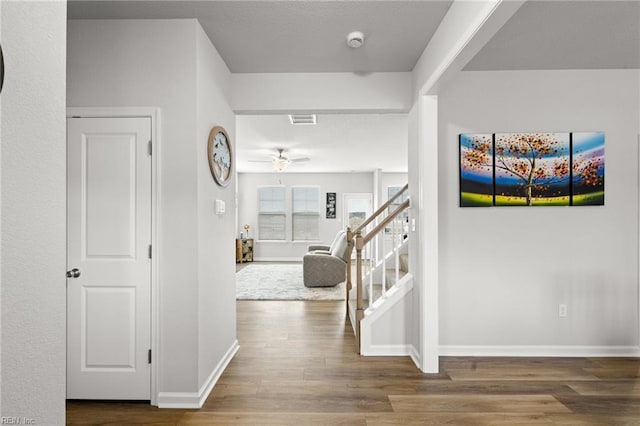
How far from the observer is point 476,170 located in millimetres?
3314

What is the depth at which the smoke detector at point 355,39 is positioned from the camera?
2.65 meters

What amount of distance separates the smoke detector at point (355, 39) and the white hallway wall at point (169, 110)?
1.07m

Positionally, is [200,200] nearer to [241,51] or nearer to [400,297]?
[241,51]

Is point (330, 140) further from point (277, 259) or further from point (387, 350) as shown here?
point (277, 259)

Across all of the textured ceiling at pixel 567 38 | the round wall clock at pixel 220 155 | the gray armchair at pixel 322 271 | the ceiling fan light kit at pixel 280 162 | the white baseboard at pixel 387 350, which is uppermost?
the textured ceiling at pixel 567 38

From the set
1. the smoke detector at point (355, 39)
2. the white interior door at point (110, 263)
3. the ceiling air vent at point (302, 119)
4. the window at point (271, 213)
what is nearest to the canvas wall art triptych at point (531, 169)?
the smoke detector at point (355, 39)

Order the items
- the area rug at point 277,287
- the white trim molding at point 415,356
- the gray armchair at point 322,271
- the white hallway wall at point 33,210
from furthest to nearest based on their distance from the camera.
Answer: the gray armchair at point 322,271 < the area rug at point 277,287 < the white trim molding at point 415,356 < the white hallway wall at point 33,210

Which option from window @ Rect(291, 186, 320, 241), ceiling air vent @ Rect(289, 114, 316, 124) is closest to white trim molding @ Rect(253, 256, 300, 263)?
window @ Rect(291, 186, 320, 241)

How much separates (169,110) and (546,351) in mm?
3699

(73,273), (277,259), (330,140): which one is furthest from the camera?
(277,259)

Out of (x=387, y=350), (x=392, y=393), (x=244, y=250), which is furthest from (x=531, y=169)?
(x=244, y=250)

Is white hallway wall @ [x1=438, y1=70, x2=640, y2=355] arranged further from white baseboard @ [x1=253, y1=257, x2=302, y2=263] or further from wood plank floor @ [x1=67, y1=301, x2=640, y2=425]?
white baseboard @ [x1=253, y1=257, x2=302, y2=263]

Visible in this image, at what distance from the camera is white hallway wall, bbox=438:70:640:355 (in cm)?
330

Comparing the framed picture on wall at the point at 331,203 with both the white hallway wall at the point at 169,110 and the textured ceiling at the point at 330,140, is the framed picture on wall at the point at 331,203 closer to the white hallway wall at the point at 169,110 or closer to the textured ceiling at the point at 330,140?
the textured ceiling at the point at 330,140
